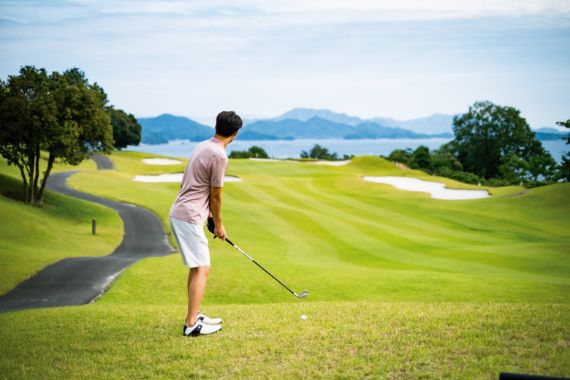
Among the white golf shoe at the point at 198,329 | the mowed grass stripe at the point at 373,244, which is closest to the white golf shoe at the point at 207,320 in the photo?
the white golf shoe at the point at 198,329

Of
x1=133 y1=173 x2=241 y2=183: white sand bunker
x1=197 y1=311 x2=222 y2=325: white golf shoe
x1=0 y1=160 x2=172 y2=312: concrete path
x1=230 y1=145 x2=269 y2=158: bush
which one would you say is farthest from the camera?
x1=230 y1=145 x2=269 y2=158: bush

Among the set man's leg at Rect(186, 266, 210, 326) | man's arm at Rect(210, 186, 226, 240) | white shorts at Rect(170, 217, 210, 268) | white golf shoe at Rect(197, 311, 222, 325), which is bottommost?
white golf shoe at Rect(197, 311, 222, 325)

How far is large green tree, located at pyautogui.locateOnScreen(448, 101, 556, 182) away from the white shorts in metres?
99.1

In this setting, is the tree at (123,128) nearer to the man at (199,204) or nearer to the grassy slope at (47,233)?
the grassy slope at (47,233)

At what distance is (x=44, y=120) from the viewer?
28.5 m

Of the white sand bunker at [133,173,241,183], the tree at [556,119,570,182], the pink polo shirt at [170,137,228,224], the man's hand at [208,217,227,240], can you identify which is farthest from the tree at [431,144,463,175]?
the pink polo shirt at [170,137,228,224]

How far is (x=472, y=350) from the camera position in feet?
18.7

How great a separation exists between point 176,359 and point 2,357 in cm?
244

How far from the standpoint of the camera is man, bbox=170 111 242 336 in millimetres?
6562

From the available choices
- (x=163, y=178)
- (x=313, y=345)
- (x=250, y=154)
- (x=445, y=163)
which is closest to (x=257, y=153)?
(x=250, y=154)

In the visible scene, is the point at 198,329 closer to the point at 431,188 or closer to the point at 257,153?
the point at 431,188

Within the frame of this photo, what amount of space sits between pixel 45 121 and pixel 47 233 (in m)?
7.39

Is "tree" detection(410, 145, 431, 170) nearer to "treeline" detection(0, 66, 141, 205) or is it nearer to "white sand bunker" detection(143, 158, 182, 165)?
"white sand bunker" detection(143, 158, 182, 165)

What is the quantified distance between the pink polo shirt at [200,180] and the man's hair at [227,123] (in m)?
0.14
